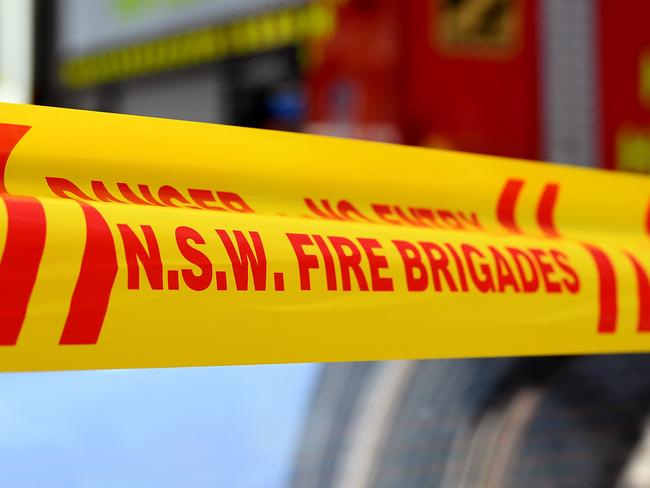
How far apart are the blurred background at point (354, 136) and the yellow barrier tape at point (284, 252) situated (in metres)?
0.22

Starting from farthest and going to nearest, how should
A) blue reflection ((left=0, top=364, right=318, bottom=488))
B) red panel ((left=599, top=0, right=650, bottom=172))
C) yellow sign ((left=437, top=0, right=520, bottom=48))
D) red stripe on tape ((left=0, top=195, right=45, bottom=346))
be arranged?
red panel ((left=599, top=0, right=650, bottom=172)) → yellow sign ((left=437, top=0, right=520, bottom=48)) → blue reflection ((left=0, top=364, right=318, bottom=488)) → red stripe on tape ((left=0, top=195, right=45, bottom=346))

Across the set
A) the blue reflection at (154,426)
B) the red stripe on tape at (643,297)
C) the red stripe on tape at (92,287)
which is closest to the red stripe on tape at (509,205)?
the red stripe on tape at (643,297)

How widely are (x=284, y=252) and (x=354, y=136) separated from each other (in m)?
3.32

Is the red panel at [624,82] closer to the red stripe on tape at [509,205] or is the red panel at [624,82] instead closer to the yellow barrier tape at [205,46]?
the yellow barrier tape at [205,46]

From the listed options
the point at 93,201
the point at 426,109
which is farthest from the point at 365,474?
the point at 426,109

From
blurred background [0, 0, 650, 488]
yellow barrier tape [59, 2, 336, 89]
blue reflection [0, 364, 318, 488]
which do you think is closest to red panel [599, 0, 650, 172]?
blurred background [0, 0, 650, 488]

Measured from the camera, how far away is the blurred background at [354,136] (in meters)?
1.19

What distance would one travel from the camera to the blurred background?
1.19 metres

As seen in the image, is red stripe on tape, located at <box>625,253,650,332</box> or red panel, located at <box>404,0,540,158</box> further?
red panel, located at <box>404,0,540,158</box>

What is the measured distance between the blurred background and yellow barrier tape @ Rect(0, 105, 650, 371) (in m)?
0.22

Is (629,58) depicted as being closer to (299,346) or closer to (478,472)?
(478,472)

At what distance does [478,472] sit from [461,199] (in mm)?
401

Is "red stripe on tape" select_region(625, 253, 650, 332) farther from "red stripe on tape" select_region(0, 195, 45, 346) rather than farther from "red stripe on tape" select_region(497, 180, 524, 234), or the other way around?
"red stripe on tape" select_region(0, 195, 45, 346)

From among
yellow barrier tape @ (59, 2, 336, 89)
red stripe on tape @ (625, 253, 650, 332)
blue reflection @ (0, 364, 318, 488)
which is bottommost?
blue reflection @ (0, 364, 318, 488)
